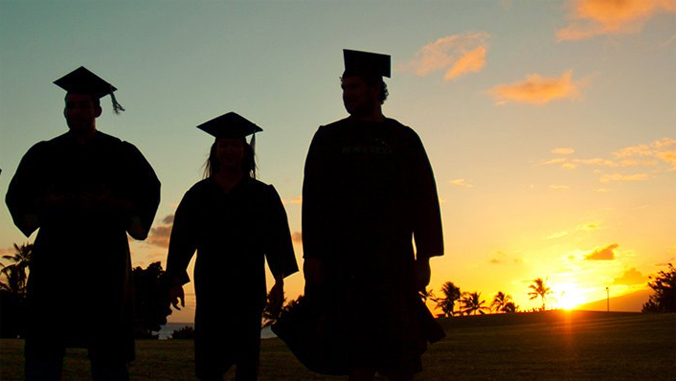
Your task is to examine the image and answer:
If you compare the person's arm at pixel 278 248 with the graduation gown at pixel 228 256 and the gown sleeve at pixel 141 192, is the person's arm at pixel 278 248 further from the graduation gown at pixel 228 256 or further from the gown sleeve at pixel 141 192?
the gown sleeve at pixel 141 192

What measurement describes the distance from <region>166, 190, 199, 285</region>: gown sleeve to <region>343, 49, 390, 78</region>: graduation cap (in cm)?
218

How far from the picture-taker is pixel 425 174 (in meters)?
6.48

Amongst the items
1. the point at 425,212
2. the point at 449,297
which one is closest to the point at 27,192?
the point at 425,212

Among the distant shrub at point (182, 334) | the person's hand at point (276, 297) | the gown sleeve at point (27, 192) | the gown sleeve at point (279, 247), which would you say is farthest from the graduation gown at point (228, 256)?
the distant shrub at point (182, 334)

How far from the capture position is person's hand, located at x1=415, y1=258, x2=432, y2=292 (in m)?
6.20

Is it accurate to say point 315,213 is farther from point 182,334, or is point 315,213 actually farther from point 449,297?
point 449,297

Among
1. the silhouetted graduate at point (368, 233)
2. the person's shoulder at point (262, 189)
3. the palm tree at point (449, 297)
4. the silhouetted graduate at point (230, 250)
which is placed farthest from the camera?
the palm tree at point (449, 297)

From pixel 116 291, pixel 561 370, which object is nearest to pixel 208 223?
pixel 116 291

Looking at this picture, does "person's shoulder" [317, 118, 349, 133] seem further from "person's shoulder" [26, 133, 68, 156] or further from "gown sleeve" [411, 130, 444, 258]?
"person's shoulder" [26, 133, 68, 156]

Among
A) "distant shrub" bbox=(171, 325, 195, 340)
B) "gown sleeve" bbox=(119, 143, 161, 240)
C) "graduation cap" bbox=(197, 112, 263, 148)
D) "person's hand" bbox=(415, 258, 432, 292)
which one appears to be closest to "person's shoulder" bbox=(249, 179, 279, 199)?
"graduation cap" bbox=(197, 112, 263, 148)

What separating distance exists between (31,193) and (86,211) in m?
0.53

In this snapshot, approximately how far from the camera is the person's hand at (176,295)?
752 cm

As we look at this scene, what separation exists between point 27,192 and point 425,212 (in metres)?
3.03

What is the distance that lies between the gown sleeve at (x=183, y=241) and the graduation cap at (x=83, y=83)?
1.48 metres
